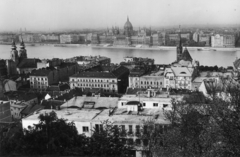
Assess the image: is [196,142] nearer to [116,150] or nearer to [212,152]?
[212,152]

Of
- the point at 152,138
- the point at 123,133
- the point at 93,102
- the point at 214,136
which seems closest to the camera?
the point at 214,136

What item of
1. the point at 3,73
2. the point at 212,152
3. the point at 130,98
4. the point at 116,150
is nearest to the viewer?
the point at 212,152

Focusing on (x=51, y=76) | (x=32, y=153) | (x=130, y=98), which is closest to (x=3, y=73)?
(x=51, y=76)

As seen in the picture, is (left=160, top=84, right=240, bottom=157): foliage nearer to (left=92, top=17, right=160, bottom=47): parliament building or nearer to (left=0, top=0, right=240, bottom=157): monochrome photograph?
(left=0, top=0, right=240, bottom=157): monochrome photograph

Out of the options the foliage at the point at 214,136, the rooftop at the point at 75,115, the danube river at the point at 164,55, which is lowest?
the danube river at the point at 164,55

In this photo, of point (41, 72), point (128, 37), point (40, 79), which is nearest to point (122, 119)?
point (40, 79)

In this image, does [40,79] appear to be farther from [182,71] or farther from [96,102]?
[96,102]

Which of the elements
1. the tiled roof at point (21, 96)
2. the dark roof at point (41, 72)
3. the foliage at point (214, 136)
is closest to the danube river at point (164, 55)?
the dark roof at point (41, 72)

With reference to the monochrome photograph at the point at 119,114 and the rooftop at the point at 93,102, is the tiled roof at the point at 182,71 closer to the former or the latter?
the monochrome photograph at the point at 119,114
